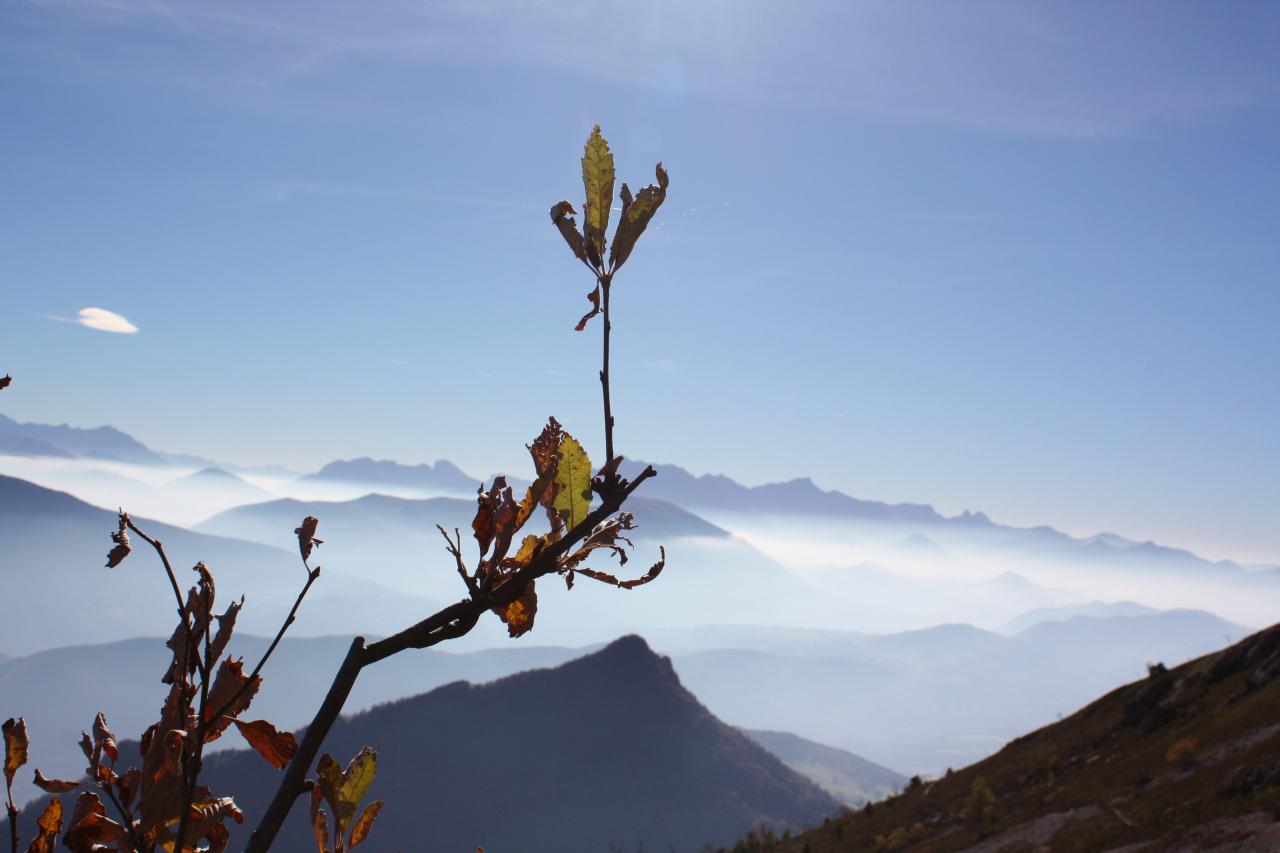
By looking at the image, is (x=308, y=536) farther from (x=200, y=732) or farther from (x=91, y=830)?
(x=91, y=830)

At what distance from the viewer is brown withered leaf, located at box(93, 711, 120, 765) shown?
1669 millimetres

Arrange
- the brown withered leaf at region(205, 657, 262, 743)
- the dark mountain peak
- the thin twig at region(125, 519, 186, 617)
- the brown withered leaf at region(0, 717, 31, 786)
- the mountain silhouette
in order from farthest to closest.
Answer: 1. the dark mountain peak
2. the mountain silhouette
3. the brown withered leaf at region(205, 657, 262, 743)
4. the brown withered leaf at region(0, 717, 31, 786)
5. the thin twig at region(125, 519, 186, 617)

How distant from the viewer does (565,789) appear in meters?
159

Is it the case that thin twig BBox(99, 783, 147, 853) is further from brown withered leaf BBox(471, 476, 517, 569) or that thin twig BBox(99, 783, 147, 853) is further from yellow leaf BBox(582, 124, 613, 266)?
yellow leaf BBox(582, 124, 613, 266)

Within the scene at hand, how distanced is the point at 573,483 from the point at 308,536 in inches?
22.7

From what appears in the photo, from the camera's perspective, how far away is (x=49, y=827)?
1730mm

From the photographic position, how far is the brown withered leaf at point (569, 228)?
1.87m

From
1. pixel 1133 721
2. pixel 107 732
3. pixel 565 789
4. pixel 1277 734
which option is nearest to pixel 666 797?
pixel 565 789

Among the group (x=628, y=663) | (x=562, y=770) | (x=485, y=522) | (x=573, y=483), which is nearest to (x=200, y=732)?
(x=485, y=522)

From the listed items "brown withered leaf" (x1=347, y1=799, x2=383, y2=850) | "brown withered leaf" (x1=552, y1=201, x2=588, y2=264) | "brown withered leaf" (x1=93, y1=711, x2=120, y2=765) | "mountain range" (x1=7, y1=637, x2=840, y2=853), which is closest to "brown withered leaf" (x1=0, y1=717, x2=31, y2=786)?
"brown withered leaf" (x1=93, y1=711, x2=120, y2=765)

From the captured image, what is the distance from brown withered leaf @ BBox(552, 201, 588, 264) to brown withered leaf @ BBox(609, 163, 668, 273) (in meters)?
0.08

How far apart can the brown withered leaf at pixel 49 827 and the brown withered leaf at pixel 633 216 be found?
66.3 inches

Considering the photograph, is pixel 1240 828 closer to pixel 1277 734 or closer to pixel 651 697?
pixel 1277 734

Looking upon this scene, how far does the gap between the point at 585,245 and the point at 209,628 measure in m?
1.13
